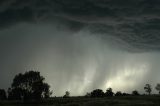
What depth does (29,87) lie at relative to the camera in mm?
160750

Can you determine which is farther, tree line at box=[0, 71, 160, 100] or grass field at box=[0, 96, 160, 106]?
tree line at box=[0, 71, 160, 100]

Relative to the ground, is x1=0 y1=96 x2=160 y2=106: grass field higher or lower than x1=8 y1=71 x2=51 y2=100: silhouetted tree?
lower

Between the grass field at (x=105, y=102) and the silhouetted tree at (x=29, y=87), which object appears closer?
Result: the grass field at (x=105, y=102)

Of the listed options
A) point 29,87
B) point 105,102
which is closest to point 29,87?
point 29,87

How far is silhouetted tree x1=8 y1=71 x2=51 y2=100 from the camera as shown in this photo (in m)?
156

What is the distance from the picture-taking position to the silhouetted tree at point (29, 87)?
6127 inches

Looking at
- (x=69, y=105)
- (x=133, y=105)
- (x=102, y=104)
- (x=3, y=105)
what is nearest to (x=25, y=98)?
(x=3, y=105)

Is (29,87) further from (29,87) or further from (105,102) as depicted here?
(105,102)

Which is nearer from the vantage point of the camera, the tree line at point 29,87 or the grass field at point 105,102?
the grass field at point 105,102

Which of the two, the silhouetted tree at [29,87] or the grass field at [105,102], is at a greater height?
the silhouetted tree at [29,87]

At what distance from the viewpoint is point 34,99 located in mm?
156625

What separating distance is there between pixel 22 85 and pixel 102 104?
62737 mm

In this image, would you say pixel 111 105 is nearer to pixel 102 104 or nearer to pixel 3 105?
pixel 102 104

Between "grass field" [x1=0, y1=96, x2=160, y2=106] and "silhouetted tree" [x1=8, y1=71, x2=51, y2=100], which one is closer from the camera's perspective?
"grass field" [x1=0, y1=96, x2=160, y2=106]
